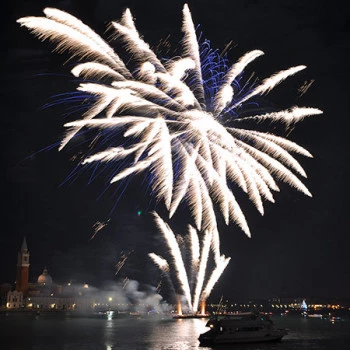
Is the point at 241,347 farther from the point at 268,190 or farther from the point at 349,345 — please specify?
the point at 268,190

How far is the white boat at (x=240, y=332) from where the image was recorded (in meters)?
56.8

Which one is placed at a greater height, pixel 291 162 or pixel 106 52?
pixel 106 52

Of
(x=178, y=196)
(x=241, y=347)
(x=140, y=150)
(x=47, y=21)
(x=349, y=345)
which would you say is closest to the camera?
(x=47, y=21)

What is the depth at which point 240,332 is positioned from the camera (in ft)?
193

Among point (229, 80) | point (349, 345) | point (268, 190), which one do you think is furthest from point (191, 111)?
point (349, 345)

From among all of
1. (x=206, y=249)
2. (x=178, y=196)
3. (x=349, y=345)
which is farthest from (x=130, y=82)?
(x=349, y=345)

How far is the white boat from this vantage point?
5678 centimetres

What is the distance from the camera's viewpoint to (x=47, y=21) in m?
28.1

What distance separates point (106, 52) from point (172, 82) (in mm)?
4124

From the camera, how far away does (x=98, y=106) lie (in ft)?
103

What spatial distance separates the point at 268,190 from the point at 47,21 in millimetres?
18080

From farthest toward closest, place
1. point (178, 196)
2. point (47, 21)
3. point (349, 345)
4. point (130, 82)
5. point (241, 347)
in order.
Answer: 1. point (349, 345)
2. point (241, 347)
3. point (178, 196)
4. point (130, 82)
5. point (47, 21)

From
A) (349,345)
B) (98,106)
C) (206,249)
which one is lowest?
(349,345)

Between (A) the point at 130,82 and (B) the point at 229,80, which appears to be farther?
(B) the point at 229,80
